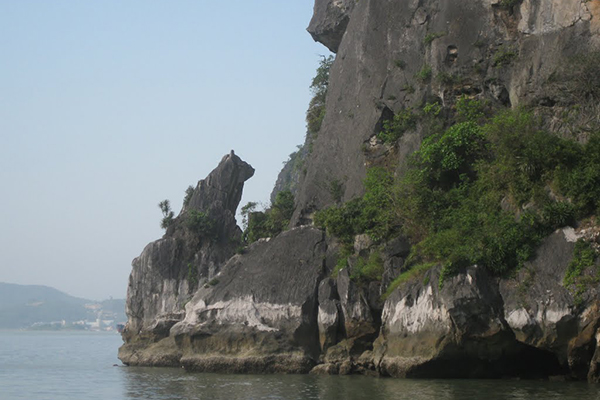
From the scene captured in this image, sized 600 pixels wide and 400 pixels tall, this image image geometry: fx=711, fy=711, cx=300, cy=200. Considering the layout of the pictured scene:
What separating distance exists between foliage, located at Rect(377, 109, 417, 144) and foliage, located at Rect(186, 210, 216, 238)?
1396 cm

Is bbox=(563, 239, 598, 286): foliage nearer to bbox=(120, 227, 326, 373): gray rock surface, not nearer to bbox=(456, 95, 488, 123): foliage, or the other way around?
bbox=(456, 95, 488, 123): foliage

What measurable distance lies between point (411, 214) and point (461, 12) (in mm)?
10414

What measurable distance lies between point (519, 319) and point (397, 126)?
1419 cm

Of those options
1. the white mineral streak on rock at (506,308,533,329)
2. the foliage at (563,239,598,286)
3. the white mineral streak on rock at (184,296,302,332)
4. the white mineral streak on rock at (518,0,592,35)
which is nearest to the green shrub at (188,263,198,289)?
the white mineral streak on rock at (184,296,302,332)

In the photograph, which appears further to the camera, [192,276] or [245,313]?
[192,276]

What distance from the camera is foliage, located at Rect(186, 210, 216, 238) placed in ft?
139

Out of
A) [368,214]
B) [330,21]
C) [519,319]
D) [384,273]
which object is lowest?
[519,319]

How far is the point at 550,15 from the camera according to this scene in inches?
1078

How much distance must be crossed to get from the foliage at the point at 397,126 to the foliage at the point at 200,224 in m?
14.0

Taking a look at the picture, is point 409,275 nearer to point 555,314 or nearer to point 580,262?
point 555,314

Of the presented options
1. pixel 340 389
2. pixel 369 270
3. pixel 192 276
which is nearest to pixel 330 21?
pixel 192 276

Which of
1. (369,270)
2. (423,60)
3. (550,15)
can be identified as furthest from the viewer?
(423,60)

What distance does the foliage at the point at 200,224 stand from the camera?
42.5 m

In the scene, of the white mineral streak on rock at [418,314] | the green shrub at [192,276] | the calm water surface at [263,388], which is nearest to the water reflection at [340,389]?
the calm water surface at [263,388]
